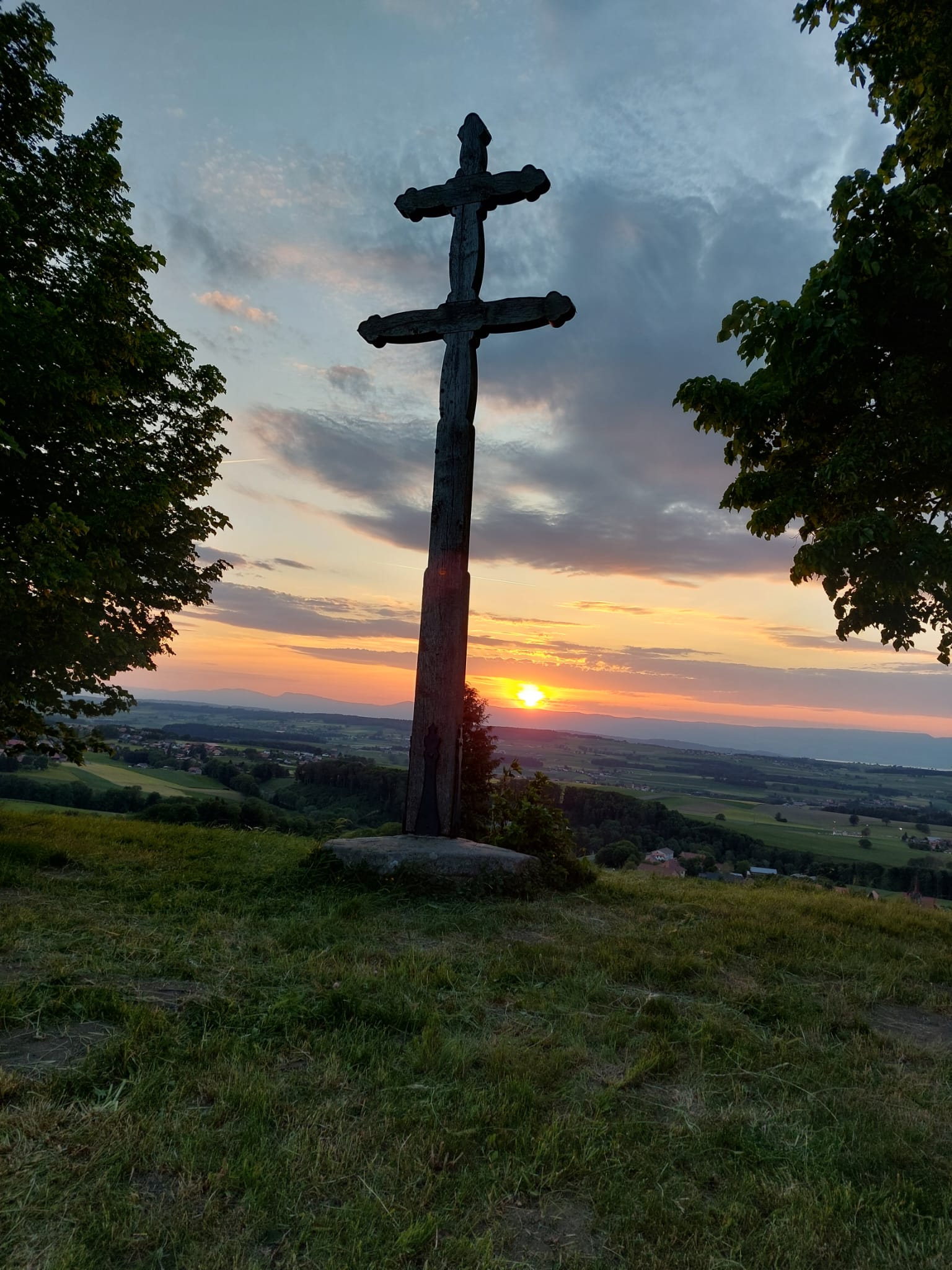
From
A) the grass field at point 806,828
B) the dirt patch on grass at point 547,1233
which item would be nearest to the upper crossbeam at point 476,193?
the dirt patch on grass at point 547,1233

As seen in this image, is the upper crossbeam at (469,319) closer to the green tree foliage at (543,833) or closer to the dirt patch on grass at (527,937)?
the green tree foliage at (543,833)

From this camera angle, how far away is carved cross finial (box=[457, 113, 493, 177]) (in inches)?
346

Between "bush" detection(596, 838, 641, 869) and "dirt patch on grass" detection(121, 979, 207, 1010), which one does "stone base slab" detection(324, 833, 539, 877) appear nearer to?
"dirt patch on grass" detection(121, 979, 207, 1010)

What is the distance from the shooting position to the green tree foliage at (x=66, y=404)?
7.45 meters

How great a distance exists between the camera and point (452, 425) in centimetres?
834

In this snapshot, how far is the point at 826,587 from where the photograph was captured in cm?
778

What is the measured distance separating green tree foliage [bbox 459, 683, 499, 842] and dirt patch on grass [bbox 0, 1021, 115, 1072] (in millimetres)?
6548

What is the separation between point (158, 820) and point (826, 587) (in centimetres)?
1203

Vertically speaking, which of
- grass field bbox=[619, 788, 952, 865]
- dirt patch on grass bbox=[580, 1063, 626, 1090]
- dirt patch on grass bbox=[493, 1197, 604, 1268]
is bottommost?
grass field bbox=[619, 788, 952, 865]

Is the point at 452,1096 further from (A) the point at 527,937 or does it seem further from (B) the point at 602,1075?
(A) the point at 527,937

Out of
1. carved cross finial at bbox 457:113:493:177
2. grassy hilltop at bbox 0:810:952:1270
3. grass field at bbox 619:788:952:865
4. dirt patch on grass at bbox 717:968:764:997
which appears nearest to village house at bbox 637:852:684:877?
grassy hilltop at bbox 0:810:952:1270

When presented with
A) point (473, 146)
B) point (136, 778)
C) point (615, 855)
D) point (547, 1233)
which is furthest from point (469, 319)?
point (136, 778)

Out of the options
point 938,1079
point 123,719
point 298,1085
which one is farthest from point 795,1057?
point 123,719

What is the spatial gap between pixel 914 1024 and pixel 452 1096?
3457 millimetres
